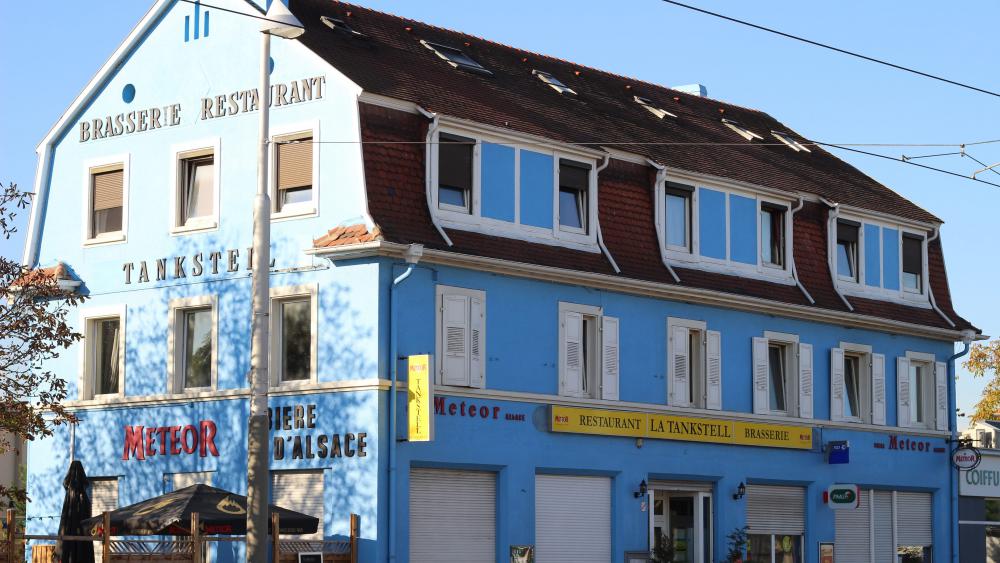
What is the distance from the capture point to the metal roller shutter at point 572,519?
30.5 metres

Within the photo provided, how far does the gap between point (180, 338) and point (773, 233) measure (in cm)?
1288

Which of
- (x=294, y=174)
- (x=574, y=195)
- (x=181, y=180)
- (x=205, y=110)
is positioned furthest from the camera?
(x=574, y=195)

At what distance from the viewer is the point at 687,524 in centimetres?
3372

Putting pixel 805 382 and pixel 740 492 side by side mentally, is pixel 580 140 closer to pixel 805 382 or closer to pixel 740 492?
pixel 740 492

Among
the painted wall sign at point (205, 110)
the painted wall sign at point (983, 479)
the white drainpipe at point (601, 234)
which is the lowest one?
the painted wall sign at point (983, 479)

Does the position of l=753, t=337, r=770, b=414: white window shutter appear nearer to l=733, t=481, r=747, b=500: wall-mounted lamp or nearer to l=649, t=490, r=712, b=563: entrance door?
l=733, t=481, r=747, b=500: wall-mounted lamp

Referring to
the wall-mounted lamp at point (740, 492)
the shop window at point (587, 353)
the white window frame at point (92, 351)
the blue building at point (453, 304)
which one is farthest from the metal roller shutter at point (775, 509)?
the white window frame at point (92, 351)

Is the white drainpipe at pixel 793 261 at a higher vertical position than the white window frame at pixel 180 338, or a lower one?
higher

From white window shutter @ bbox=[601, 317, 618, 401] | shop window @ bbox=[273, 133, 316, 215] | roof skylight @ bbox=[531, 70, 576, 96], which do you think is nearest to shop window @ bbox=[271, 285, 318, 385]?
shop window @ bbox=[273, 133, 316, 215]

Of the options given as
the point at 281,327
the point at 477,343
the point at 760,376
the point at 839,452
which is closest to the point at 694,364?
the point at 760,376

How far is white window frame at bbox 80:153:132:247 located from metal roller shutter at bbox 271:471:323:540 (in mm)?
5711

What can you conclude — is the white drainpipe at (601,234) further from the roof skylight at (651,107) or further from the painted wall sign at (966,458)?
the painted wall sign at (966,458)

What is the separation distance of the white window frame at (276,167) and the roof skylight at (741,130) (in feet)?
44.6

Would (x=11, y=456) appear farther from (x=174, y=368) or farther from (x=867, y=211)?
(x=867, y=211)
